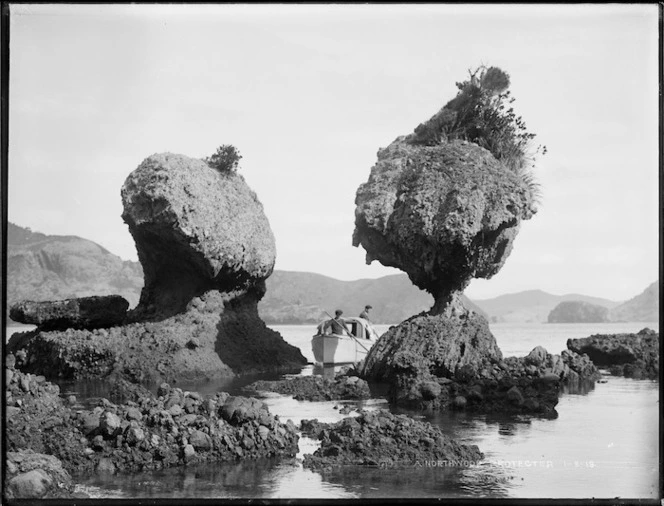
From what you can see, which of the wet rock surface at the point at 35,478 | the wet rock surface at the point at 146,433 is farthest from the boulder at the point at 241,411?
the wet rock surface at the point at 35,478

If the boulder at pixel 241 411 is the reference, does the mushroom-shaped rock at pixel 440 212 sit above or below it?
above

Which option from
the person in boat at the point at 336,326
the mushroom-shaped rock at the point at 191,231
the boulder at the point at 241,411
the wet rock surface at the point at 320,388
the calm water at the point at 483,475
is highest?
the mushroom-shaped rock at the point at 191,231

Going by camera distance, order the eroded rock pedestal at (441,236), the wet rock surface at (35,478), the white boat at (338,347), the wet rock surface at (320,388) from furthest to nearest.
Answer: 1. the white boat at (338,347)
2. the eroded rock pedestal at (441,236)
3. the wet rock surface at (320,388)
4. the wet rock surface at (35,478)

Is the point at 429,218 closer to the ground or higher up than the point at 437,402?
higher up

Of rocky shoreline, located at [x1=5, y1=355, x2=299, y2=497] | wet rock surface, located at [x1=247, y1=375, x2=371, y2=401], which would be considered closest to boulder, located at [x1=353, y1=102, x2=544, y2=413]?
wet rock surface, located at [x1=247, y1=375, x2=371, y2=401]

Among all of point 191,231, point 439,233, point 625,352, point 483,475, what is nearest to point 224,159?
point 191,231

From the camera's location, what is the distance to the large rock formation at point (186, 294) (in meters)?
30.0

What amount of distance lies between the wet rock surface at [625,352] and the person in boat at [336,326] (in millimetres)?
8257

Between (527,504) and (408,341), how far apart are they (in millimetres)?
15886

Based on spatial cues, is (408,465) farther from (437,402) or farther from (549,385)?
(549,385)

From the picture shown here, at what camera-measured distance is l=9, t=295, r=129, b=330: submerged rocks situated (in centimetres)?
3197

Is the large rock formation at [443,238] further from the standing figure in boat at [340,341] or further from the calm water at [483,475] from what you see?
the calm water at [483,475]

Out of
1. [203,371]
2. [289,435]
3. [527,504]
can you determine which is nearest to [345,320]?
[203,371]

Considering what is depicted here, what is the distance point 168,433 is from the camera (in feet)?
54.5
